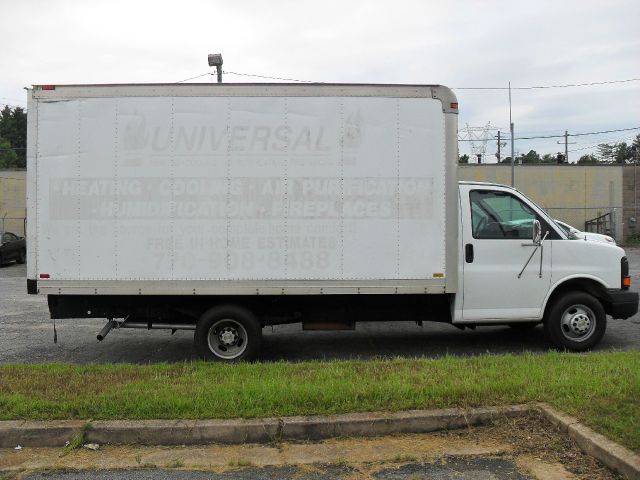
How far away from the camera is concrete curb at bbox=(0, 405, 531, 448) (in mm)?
4684

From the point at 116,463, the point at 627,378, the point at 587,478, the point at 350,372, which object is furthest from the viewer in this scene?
the point at 350,372

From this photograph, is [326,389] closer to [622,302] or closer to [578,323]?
[578,323]

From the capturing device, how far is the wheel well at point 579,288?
24.6 feet

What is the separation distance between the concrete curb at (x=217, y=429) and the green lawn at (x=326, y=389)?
13 cm

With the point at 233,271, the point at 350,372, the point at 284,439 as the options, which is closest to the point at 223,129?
the point at 233,271

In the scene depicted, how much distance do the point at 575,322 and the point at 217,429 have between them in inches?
192

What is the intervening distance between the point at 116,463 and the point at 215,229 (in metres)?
3.00

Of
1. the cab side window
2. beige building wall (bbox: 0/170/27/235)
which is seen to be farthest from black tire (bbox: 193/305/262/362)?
beige building wall (bbox: 0/170/27/235)

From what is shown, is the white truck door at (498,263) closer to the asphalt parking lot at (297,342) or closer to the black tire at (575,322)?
the black tire at (575,322)

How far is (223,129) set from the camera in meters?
6.78

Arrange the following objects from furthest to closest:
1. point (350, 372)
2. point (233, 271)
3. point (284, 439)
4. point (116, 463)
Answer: point (233, 271), point (350, 372), point (284, 439), point (116, 463)

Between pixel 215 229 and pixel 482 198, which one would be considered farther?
pixel 482 198

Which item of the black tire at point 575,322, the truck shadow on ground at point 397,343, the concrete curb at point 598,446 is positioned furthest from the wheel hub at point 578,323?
the concrete curb at point 598,446

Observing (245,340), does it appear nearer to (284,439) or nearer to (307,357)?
(307,357)
